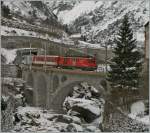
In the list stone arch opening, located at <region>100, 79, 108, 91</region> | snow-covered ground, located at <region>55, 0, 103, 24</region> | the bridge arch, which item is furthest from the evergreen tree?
the bridge arch

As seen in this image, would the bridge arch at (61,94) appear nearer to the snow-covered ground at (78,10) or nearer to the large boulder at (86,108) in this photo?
the large boulder at (86,108)

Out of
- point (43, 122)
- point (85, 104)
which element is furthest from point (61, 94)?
point (43, 122)

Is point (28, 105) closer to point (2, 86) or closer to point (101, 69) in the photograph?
point (2, 86)

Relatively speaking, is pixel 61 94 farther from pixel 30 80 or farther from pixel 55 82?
pixel 30 80

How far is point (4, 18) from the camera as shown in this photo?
12.2 meters

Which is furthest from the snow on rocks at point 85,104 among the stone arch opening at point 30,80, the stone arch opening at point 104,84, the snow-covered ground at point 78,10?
the snow-covered ground at point 78,10

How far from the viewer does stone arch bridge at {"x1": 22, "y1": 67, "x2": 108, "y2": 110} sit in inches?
369

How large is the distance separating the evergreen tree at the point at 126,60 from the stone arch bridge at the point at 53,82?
2.41 feet

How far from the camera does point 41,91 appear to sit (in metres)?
9.58

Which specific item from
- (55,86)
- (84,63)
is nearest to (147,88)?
(84,63)

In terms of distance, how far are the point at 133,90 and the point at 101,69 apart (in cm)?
118

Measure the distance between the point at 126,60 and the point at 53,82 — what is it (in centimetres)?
283

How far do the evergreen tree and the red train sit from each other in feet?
4.31

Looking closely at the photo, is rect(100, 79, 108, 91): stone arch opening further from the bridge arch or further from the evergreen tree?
the evergreen tree
